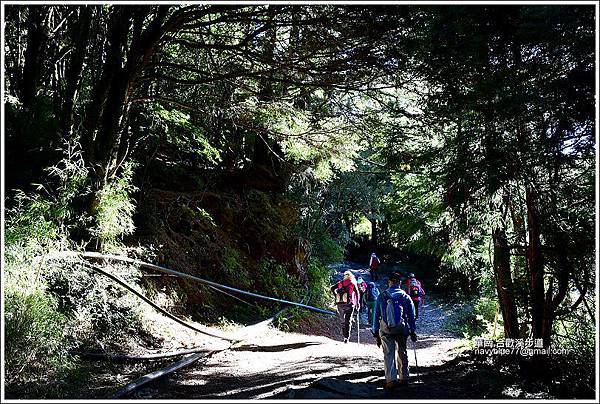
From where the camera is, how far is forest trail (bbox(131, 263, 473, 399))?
6.19 metres

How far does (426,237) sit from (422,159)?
9.13 ft

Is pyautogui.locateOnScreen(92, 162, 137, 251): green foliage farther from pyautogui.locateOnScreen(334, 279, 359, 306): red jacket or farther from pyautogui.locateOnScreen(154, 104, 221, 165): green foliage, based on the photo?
pyautogui.locateOnScreen(334, 279, 359, 306): red jacket

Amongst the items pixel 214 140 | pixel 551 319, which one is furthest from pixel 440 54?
pixel 214 140

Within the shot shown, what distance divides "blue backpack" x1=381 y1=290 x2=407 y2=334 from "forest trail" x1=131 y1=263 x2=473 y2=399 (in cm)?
82

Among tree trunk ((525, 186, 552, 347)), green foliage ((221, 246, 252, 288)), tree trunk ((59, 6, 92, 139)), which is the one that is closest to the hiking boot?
tree trunk ((525, 186, 552, 347))

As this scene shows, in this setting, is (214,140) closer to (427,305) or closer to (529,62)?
(529,62)

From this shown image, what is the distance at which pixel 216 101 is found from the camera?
981cm

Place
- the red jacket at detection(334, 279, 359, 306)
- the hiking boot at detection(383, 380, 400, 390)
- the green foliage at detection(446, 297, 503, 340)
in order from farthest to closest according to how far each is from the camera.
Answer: the green foliage at detection(446, 297, 503, 340)
the red jacket at detection(334, 279, 359, 306)
the hiking boot at detection(383, 380, 400, 390)

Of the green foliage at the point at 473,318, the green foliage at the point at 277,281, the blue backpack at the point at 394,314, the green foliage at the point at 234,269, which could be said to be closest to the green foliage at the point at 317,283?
the green foliage at the point at 277,281

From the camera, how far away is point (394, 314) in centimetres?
670

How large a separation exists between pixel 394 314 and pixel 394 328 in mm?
197

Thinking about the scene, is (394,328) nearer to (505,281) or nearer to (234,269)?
(505,281)

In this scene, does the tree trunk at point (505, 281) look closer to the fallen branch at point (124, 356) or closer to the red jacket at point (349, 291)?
the red jacket at point (349, 291)

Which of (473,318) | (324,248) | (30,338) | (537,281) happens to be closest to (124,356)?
(30,338)
